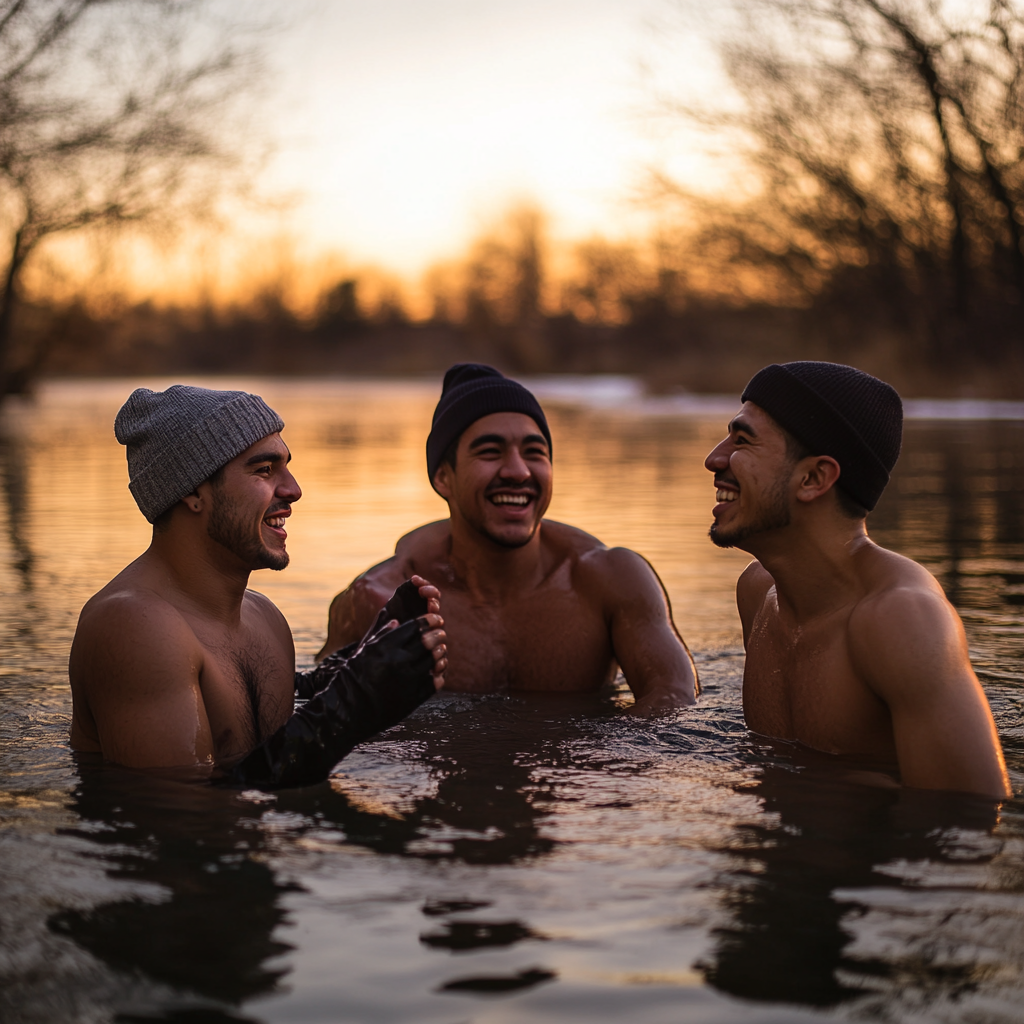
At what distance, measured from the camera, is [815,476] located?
12.5 feet

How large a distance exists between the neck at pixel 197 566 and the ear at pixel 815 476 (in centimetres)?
161

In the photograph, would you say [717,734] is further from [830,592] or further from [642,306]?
[642,306]

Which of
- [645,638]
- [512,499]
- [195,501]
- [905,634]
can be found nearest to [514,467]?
[512,499]

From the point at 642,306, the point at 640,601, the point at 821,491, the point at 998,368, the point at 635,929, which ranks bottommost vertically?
the point at 635,929

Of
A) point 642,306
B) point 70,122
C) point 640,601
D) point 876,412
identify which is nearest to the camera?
point 876,412

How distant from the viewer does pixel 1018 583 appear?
749cm

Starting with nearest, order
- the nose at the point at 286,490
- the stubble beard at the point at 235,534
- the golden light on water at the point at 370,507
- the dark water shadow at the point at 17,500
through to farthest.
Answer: the stubble beard at the point at 235,534 < the nose at the point at 286,490 < the golden light on water at the point at 370,507 < the dark water shadow at the point at 17,500

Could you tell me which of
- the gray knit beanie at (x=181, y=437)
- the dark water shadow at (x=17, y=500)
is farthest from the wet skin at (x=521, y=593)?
the dark water shadow at (x=17, y=500)

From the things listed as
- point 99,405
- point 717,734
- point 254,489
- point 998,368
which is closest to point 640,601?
point 717,734

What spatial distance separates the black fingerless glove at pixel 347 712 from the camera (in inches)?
140

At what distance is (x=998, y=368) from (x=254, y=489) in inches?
901

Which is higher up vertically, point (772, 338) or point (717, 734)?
point (772, 338)

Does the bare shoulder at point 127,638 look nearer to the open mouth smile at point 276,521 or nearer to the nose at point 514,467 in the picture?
the open mouth smile at point 276,521

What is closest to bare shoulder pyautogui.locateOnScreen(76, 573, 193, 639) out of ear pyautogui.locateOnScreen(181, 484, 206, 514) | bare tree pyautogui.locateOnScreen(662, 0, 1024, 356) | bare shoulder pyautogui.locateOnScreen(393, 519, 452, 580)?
ear pyautogui.locateOnScreen(181, 484, 206, 514)
